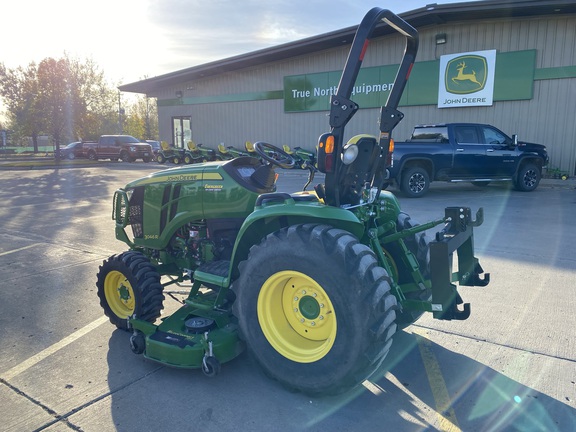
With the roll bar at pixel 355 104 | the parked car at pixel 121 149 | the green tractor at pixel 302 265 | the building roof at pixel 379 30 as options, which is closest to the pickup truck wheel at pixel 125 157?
the parked car at pixel 121 149

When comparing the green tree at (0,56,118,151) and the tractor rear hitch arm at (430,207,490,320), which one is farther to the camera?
the green tree at (0,56,118,151)

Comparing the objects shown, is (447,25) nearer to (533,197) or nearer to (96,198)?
(533,197)

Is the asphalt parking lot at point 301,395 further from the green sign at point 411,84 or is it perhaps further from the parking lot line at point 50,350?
the green sign at point 411,84

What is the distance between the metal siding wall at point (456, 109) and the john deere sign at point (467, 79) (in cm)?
28

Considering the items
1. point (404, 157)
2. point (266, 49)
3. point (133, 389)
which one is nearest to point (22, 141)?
point (266, 49)

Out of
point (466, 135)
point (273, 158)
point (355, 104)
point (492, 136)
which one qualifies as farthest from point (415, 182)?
point (355, 104)

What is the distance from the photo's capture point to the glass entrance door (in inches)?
1141

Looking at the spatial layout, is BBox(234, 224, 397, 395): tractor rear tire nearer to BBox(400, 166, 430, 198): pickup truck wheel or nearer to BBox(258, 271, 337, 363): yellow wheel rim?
BBox(258, 271, 337, 363): yellow wheel rim

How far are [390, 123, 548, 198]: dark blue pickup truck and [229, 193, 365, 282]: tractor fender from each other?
904 centimetres

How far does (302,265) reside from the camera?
2.79 m

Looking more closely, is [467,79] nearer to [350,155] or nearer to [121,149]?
[350,155]

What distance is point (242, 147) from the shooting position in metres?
25.9

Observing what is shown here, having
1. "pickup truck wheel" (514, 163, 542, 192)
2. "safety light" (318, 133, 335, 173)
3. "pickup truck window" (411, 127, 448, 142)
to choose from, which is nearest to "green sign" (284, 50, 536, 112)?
"pickup truck wheel" (514, 163, 542, 192)

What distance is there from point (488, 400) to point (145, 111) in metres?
72.7
